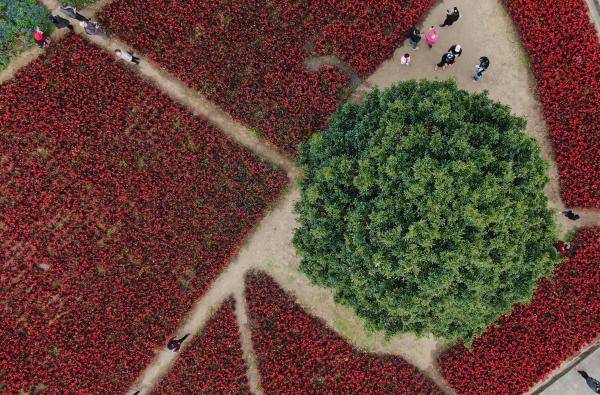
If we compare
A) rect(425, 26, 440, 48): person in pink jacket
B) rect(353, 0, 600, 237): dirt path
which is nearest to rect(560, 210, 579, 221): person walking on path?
rect(353, 0, 600, 237): dirt path

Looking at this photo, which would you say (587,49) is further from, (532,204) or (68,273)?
(68,273)

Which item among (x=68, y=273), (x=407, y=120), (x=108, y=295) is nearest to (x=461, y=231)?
(x=407, y=120)

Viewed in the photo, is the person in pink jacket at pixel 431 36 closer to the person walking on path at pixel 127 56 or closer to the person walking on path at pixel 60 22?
the person walking on path at pixel 127 56

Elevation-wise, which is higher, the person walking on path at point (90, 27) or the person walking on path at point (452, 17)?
the person walking on path at point (90, 27)

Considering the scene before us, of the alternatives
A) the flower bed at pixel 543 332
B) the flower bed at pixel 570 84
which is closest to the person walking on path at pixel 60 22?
the flower bed at pixel 570 84

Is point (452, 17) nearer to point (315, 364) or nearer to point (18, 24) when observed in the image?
point (315, 364)

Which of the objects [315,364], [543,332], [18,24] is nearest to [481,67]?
[543,332]
